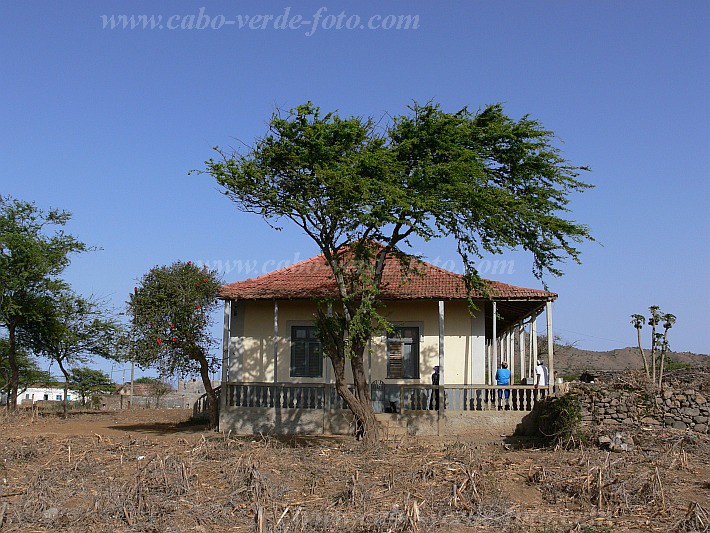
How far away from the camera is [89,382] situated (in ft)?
89.4

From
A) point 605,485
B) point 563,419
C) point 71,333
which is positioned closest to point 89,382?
point 71,333

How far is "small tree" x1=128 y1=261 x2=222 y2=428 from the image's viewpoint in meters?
20.1

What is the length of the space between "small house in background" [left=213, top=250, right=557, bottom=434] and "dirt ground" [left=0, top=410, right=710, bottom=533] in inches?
154

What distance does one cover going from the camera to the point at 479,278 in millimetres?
16031

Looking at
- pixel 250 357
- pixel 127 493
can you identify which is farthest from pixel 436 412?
pixel 127 493

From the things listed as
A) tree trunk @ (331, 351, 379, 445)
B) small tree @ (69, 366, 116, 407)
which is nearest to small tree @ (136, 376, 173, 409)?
small tree @ (69, 366, 116, 407)

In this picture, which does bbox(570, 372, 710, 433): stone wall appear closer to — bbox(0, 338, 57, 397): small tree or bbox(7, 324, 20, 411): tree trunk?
bbox(7, 324, 20, 411): tree trunk

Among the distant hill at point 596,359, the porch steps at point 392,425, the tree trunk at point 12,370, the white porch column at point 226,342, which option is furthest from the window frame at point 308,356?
the distant hill at point 596,359

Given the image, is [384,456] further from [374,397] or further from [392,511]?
[374,397]

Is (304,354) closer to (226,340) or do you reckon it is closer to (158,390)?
(226,340)

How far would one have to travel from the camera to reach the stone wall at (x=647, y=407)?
48.6 feet

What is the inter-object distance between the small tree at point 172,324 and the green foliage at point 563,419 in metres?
9.10

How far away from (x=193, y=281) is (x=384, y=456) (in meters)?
9.02

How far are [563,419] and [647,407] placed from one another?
5.64 feet
